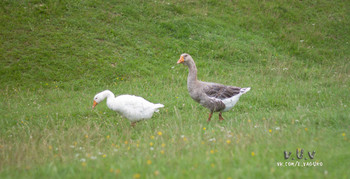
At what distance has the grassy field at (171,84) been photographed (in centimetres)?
495

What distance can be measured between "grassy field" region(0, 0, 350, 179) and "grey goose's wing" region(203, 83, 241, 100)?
2.18 ft

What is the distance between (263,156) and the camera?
4.77 metres

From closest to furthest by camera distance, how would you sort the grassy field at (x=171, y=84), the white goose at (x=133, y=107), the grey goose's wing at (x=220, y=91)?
the grassy field at (x=171, y=84) < the white goose at (x=133, y=107) < the grey goose's wing at (x=220, y=91)

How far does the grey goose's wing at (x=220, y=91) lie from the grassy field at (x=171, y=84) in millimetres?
664

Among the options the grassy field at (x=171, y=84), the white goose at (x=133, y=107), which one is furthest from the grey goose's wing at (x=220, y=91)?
the white goose at (x=133, y=107)

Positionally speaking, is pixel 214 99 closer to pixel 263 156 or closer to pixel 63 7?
pixel 263 156

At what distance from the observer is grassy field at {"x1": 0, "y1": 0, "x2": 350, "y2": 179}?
495cm

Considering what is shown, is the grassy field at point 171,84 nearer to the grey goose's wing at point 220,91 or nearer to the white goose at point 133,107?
the white goose at point 133,107

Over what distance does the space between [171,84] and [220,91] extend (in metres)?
4.10

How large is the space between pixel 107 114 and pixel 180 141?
165 inches

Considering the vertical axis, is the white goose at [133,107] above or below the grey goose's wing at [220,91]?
below

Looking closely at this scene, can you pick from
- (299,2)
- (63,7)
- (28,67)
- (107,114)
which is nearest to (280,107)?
(107,114)

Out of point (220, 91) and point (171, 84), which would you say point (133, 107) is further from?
point (171, 84)

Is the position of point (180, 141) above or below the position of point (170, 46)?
above
